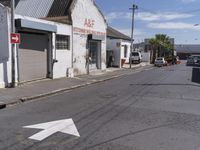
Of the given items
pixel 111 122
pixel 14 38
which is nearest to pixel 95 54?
pixel 14 38

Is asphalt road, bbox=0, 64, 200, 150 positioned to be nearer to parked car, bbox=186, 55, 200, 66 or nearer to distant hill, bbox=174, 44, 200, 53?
parked car, bbox=186, 55, 200, 66

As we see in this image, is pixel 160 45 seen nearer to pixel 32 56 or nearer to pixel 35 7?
pixel 35 7

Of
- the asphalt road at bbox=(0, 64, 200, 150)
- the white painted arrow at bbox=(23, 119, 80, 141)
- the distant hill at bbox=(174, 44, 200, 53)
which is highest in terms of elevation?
the distant hill at bbox=(174, 44, 200, 53)

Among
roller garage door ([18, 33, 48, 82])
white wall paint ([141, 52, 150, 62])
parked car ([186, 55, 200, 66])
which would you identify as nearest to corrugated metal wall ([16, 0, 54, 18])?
roller garage door ([18, 33, 48, 82])

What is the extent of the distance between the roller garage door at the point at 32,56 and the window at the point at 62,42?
1490mm

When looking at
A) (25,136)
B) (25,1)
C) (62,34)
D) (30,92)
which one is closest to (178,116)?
(25,136)

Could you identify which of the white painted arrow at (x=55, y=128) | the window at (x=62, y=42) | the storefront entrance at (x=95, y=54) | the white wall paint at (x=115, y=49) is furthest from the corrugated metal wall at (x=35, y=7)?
the white painted arrow at (x=55, y=128)

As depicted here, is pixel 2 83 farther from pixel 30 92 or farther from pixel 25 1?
pixel 25 1

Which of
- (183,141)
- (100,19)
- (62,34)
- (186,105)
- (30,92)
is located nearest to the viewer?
(183,141)

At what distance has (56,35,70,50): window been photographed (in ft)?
65.4

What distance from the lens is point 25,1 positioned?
27.0 metres

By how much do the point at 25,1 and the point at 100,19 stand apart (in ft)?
22.8

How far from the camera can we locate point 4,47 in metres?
14.7

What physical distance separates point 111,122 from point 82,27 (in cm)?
1565
